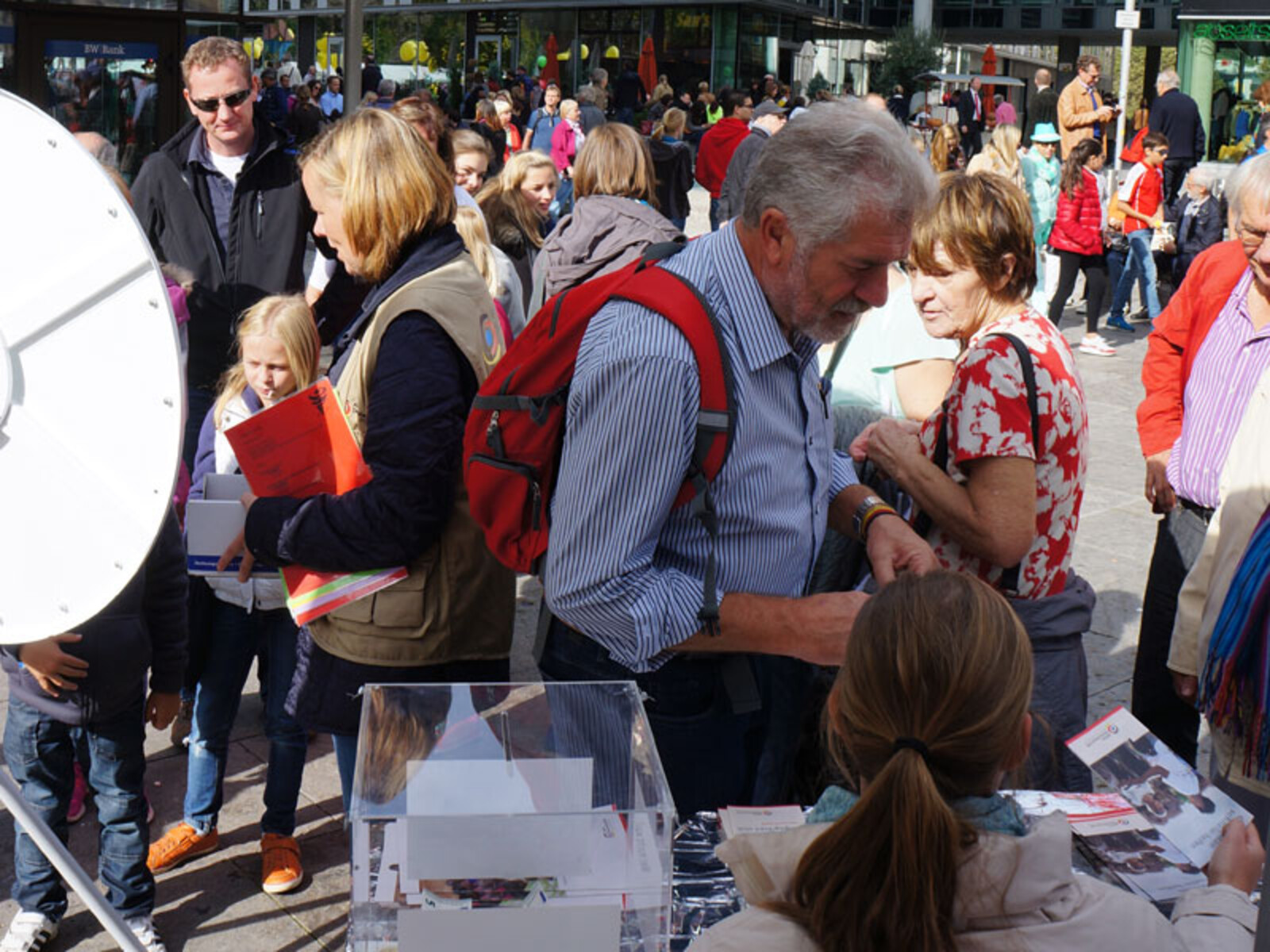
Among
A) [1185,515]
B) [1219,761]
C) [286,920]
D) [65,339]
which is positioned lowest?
[286,920]

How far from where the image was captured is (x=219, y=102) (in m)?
4.84

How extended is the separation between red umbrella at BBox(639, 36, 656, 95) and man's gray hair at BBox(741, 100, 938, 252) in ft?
109

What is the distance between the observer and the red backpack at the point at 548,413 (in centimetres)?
220

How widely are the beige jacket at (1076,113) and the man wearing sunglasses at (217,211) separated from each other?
1312cm

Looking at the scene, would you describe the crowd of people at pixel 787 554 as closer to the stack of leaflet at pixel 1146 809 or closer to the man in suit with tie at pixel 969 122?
the stack of leaflet at pixel 1146 809

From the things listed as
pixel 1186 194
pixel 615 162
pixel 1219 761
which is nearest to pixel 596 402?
pixel 1219 761

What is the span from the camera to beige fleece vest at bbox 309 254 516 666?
9.21ft

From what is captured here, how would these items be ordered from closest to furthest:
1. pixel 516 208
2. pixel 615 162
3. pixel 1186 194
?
pixel 615 162, pixel 516 208, pixel 1186 194

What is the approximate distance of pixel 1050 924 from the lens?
1.52 metres

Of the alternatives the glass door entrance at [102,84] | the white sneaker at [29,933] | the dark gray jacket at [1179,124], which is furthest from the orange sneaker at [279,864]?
the dark gray jacket at [1179,124]

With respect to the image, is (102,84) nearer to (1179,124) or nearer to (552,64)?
(1179,124)

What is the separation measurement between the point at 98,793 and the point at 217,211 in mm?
2312

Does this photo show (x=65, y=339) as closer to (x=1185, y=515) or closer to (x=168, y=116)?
(x=1185, y=515)

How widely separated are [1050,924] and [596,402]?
102 centimetres
